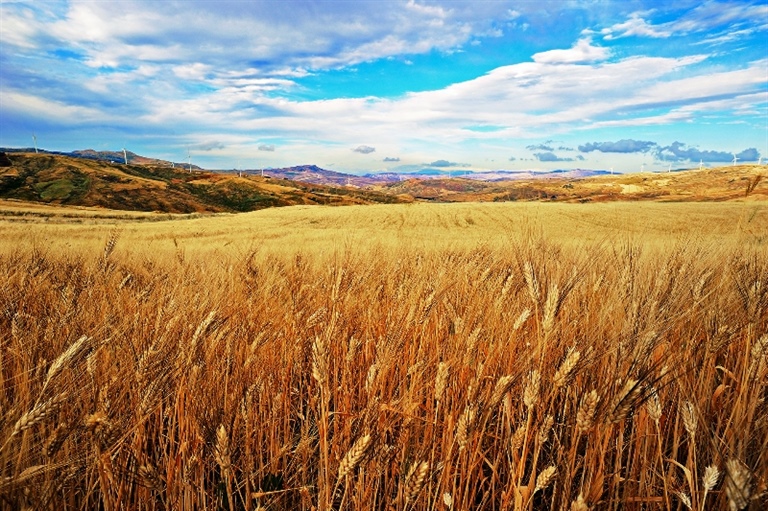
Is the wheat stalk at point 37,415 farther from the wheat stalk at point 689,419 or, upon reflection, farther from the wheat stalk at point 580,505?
the wheat stalk at point 689,419

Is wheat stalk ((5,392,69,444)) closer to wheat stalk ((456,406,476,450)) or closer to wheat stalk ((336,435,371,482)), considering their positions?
wheat stalk ((336,435,371,482))

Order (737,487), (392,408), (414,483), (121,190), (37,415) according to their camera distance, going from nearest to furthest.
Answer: (737,487), (37,415), (414,483), (392,408), (121,190)

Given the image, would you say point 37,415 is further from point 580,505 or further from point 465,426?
point 580,505

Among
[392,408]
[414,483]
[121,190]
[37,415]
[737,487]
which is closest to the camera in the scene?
[737,487]

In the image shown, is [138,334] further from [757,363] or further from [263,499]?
[757,363]

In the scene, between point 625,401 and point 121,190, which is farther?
point 121,190

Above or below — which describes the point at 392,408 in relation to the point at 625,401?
below

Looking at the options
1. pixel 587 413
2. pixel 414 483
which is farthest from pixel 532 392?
pixel 414 483

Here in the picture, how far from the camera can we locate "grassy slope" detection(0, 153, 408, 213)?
90625mm

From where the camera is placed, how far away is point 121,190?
95.7 metres

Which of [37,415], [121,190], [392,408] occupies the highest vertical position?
[121,190]

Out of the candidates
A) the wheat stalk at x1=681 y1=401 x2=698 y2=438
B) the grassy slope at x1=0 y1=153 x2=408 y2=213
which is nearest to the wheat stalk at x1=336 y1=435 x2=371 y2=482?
the wheat stalk at x1=681 y1=401 x2=698 y2=438

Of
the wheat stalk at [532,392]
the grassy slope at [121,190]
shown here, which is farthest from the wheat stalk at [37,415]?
the grassy slope at [121,190]

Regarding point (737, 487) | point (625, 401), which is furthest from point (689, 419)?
point (737, 487)
